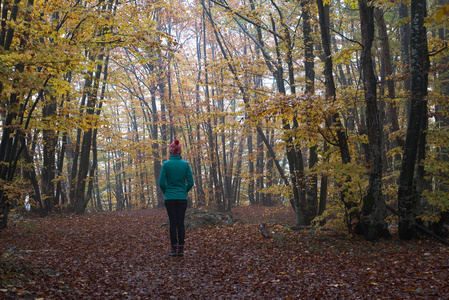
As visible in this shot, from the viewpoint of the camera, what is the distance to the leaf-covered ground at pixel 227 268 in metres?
3.98

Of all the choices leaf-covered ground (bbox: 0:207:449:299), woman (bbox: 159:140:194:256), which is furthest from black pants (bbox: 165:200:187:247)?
leaf-covered ground (bbox: 0:207:449:299)

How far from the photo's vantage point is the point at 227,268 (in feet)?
18.0

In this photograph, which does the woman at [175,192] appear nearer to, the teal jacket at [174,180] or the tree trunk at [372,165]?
the teal jacket at [174,180]

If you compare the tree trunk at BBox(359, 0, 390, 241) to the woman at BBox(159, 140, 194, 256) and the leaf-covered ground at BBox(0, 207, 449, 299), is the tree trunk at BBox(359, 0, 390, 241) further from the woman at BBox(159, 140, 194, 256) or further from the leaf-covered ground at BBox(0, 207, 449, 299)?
the woman at BBox(159, 140, 194, 256)

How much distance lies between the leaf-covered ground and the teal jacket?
1.26m

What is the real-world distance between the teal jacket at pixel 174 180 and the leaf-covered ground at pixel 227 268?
1255 mm

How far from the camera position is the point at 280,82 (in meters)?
10.7

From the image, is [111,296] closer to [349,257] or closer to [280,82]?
[349,257]

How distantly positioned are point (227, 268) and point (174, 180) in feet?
6.40

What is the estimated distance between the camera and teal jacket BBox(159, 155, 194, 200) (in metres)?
6.25

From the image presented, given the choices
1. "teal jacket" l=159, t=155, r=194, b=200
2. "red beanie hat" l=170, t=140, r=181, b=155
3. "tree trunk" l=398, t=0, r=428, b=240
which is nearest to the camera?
"tree trunk" l=398, t=0, r=428, b=240

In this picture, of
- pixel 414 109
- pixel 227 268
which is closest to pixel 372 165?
pixel 414 109

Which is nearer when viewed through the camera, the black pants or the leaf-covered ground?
the leaf-covered ground

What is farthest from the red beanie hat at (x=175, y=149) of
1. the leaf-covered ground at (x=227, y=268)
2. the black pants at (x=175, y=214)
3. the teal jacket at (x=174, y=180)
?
the leaf-covered ground at (x=227, y=268)
